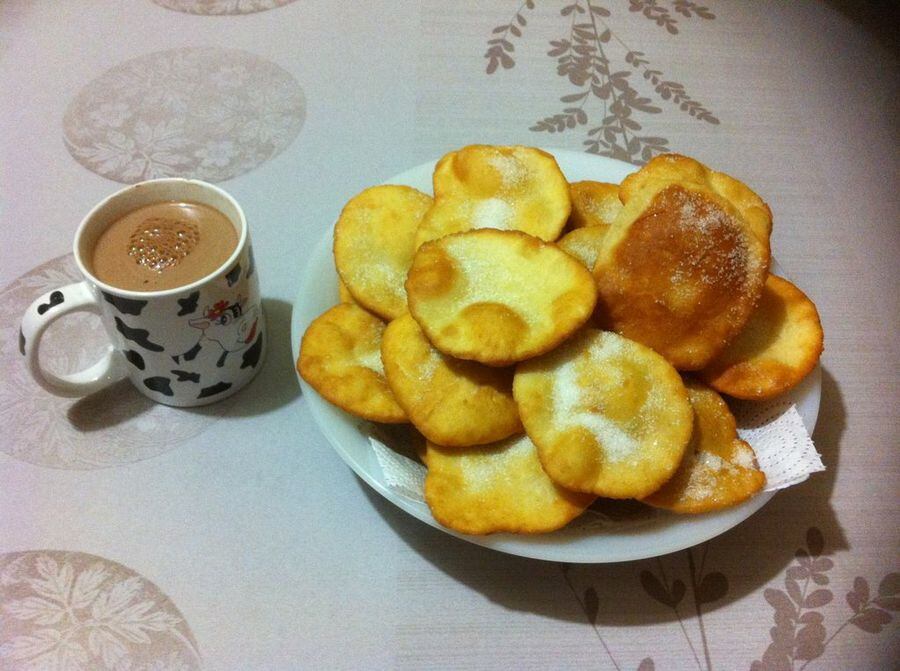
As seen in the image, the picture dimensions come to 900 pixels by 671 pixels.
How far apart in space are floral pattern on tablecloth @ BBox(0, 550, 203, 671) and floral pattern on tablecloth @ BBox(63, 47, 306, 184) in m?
Result: 0.63

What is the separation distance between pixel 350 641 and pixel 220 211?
0.51 metres

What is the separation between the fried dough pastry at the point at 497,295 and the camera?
2.15 feet

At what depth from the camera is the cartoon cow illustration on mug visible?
77 centimetres

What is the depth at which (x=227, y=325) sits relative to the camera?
80 cm

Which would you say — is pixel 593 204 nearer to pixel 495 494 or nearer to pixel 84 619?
pixel 495 494

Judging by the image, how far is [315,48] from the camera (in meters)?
1.33

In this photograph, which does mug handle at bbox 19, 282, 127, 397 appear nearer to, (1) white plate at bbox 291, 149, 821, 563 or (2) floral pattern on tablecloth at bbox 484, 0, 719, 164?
(1) white plate at bbox 291, 149, 821, 563

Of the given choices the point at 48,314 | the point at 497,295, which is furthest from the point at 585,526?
the point at 48,314

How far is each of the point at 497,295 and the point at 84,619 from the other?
553mm

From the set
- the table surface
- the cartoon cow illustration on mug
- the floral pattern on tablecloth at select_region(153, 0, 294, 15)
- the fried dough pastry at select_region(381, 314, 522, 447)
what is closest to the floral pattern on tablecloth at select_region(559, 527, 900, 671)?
the table surface

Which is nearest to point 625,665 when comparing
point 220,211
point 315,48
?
point 220,211

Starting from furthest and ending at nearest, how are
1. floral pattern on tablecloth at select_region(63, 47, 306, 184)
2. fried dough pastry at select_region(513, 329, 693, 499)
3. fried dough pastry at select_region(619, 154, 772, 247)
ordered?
floral pattern on tablecloth at select_region(63, 47, 306, 184) → fried dough pastry at select_region(619, 154, 772, 247) → fried dough pastry at select_region(513, 329, 693, 499)

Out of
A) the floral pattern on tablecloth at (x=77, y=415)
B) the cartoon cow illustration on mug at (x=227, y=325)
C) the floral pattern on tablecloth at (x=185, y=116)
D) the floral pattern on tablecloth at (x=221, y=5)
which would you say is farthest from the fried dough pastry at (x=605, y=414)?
the floral pattern on tablecloth at (x=221, y=5)

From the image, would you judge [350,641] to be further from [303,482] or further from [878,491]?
[878,491]
